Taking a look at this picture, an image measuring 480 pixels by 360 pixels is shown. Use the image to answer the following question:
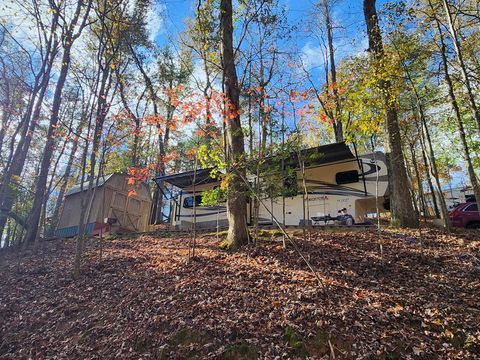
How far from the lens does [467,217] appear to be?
10352 millimetres

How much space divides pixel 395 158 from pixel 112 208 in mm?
14685

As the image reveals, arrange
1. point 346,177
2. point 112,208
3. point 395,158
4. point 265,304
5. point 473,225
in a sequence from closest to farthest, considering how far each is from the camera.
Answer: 1. point 265,304
2. point 395,158
3. point 473,225
4. point 346,177
5. point 112,208

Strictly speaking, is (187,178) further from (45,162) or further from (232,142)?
(45,162)

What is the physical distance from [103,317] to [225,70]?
7069 millimetres

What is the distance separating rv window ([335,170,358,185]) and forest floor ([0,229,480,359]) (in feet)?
9.17

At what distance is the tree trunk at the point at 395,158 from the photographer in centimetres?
852

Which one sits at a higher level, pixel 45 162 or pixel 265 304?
pixel 45 162

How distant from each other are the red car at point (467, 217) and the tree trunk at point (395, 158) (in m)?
2.94

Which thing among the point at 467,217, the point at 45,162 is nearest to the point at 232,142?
the point at 467,217

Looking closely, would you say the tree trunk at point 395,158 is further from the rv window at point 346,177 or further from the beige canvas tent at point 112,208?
the beige canvas tent at point 112,208

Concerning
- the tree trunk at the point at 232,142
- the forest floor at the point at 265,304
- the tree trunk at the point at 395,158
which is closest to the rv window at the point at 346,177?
the tree trunk at the point at 395,158

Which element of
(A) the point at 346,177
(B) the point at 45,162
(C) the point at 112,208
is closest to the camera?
(A) the point at 346,177

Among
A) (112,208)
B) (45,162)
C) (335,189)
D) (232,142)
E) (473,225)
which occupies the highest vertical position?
(45,162)

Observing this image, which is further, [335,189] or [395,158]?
[335,189]
